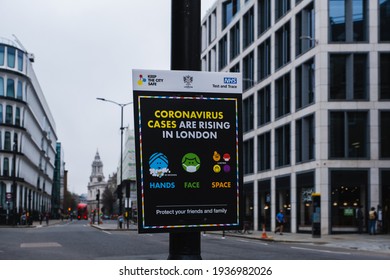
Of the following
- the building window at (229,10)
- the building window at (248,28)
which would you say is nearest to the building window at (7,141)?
the building window at (229,10)

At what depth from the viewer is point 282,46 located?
47.9m

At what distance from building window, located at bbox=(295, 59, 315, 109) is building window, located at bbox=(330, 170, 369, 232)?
551cm

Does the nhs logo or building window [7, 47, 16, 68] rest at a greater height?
building window [7, 47, 16, 68]

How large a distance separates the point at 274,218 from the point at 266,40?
14553mm

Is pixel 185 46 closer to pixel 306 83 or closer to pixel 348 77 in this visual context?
pixel 348 77

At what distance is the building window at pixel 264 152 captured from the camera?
50.9m

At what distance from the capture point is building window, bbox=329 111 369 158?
130 feet

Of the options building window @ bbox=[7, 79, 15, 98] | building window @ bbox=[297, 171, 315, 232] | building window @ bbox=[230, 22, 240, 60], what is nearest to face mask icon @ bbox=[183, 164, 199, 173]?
building window @ bbox=[297, 171, 315, 232]

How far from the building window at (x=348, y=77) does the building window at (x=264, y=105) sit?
1066 centimetres

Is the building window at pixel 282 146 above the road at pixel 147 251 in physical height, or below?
above

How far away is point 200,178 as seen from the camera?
4094 millimetres

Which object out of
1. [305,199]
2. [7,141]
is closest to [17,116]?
[7,141]

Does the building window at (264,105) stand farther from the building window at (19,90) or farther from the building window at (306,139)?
the building window at (19,90)

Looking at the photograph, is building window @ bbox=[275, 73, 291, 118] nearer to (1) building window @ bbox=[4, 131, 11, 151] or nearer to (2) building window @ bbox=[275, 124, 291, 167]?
(2) building window @ bbox=[275, 124, 291, 167]
